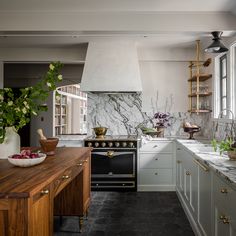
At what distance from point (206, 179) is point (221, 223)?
20.0 inches

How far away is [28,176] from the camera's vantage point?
5.54 ft

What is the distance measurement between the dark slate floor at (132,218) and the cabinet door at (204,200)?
16.5 inches

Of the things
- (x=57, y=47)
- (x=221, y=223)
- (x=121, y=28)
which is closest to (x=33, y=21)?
(x=121, y=28)

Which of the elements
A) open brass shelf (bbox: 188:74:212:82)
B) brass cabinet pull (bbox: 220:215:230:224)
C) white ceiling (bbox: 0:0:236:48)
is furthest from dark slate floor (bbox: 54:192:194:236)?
white ceiling (bbox: 0:0:236:48)

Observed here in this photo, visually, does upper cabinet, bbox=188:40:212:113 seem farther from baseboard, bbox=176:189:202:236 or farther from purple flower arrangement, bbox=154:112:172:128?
baseboard, bbox=176:189:202:236

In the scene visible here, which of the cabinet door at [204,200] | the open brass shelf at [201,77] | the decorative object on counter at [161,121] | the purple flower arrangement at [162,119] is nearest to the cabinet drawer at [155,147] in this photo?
the decorative object on counter at [161,121]

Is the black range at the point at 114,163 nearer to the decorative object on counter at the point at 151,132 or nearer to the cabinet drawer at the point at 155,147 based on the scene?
the cabinet drawer at the point at 155,147

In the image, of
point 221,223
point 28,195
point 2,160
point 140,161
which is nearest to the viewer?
point 28,195

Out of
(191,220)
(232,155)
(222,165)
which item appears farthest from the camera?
(191,220)

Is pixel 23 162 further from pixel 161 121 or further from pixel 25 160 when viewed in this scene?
pixel 161 121

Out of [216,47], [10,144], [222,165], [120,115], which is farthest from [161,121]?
[10,144]

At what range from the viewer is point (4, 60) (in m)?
4.93

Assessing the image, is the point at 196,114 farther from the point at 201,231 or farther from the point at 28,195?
the point at 28,195

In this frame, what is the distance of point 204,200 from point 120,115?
9.20ft
